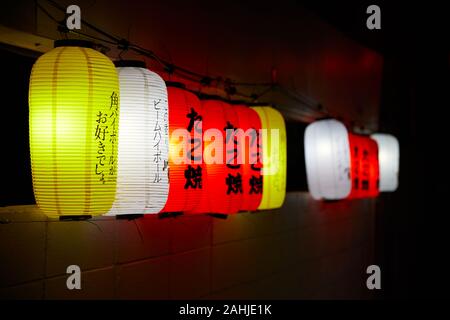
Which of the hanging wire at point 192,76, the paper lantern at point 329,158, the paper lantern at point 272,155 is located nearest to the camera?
the hanging wire at point 192,76

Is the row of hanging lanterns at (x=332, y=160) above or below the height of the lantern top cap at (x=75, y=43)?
below

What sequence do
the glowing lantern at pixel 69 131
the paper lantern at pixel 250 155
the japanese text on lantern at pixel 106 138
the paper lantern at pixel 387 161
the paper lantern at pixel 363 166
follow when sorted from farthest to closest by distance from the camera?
1. the paper lantern at pixel 387 161
2. the paper lantern at pixel 363 166
3. the paper lantern at pixel 250 155
4. the japanese text on lantern at pixel 106 138
5. the glowing lantern at pixel 69 131

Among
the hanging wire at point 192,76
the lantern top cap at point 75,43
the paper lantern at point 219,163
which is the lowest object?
the paper lantern at point 219,163

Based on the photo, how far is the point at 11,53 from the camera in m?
4.56

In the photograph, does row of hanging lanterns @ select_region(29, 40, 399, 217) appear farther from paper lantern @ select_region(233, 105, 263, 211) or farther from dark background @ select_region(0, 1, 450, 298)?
dark background @ select_region(0, 1, 450, 298)

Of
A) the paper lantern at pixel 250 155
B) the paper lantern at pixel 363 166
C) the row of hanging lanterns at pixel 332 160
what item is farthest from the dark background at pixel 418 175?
the paper lantern at pixel 250 155

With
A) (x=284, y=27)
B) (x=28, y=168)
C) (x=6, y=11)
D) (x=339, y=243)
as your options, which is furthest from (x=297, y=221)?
(x=6, y=11)

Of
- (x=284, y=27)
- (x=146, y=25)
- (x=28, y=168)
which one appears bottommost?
(x=28, y=168)

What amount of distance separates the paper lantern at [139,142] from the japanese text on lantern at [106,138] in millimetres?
236

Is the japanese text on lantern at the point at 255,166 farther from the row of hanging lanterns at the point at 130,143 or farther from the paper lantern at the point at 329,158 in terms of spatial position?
the paper lantern at the point at 329,158

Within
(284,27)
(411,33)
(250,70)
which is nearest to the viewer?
(250,70)

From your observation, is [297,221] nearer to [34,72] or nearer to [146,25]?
[146,25]

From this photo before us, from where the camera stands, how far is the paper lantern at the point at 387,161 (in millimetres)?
11086
